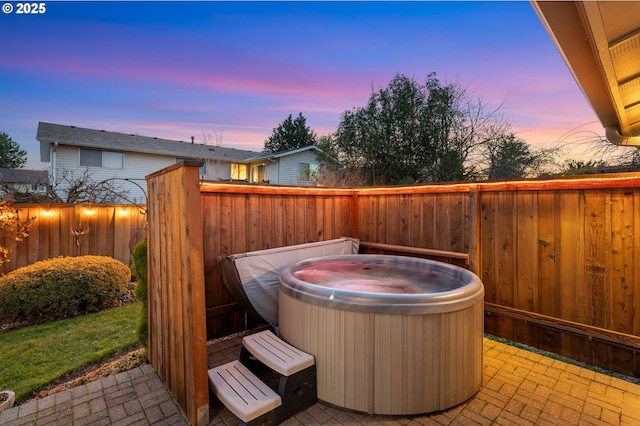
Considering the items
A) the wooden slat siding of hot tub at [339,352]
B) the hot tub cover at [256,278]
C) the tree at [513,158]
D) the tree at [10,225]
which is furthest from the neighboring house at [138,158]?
the wooden slat siding of hot tub at [339,352]

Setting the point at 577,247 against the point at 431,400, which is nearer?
the point at 431,400

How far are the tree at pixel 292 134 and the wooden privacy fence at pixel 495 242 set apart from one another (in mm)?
20067

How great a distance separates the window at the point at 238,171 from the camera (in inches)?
613

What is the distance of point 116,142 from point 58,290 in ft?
32.3

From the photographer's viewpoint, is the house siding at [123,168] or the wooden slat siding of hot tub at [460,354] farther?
the house siding at [123,168]

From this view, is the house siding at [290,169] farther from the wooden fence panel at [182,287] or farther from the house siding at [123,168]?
the wooden fence panel at [182,287]

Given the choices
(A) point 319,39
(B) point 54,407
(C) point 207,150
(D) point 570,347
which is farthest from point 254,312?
(C) point 207,150

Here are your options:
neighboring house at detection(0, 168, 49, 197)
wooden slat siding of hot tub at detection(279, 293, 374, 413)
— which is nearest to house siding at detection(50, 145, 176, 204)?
neighboring house at detection(0, 168, 49, 197)

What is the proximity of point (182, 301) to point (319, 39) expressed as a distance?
5.74 meters

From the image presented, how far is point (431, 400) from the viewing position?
2.13m

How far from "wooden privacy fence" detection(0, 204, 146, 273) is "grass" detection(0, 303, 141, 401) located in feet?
5.10

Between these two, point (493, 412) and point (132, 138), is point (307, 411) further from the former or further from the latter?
point (132, 138)

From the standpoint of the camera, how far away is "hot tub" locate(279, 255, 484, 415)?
6.81 feet

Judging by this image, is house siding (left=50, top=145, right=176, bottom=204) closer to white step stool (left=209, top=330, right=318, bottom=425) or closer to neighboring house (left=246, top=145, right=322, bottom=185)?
neighboring house (left=246, top=145, right=322, bottom=185)
